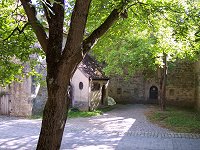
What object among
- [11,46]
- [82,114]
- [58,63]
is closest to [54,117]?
[58,63]

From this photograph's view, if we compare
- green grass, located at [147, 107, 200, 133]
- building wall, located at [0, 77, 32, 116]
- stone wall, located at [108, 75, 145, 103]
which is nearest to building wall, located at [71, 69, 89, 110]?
building wall, located at [0, 77, 32, 116]

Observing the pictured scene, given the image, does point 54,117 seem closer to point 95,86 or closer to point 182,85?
point 95,86

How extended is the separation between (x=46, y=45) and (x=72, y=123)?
37.5ft

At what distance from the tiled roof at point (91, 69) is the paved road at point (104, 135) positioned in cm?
432

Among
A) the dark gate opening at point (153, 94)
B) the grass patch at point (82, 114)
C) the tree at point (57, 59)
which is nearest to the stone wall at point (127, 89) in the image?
the dark gate opening at point (153, 94)

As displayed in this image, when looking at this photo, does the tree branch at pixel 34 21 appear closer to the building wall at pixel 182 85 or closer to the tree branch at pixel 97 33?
the tree branch at pixel 97 33

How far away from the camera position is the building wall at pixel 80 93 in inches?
838

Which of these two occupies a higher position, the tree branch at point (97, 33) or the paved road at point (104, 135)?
the tree branch at point (97, 33)

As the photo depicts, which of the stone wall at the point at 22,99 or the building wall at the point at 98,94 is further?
the building wall at the point at 98,94

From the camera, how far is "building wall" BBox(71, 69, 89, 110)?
69.9 ft

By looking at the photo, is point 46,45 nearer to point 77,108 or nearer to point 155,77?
point 77,108

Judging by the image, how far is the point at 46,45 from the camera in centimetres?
586

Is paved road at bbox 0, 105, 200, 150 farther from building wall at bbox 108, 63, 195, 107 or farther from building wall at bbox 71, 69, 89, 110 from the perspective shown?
building wall at bbox 108, 63, 195, 107

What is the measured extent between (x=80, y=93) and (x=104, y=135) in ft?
27.4
